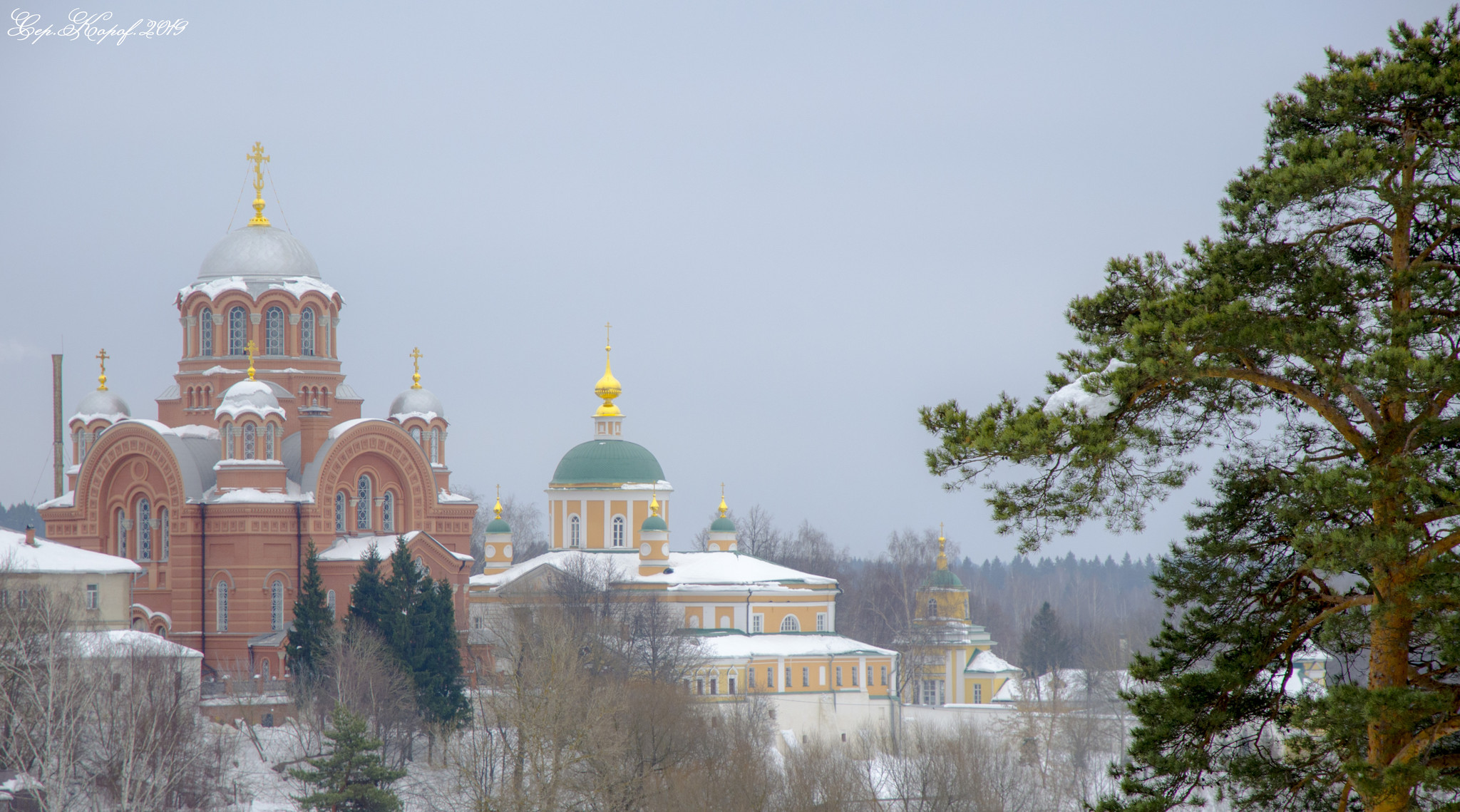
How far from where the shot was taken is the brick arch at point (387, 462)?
44.8m

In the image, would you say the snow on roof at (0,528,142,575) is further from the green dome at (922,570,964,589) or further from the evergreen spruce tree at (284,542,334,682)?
the green dome at (922,570,964,589)

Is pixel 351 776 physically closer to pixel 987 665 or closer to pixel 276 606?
pixel 276 606

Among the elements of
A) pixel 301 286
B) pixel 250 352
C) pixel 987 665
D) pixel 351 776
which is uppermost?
pixel 301 286

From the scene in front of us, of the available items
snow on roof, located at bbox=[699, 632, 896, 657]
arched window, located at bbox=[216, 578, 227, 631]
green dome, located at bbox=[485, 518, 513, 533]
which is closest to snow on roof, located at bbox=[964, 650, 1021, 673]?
snow on roof, located at bbox=[699, 632, 896, 657]

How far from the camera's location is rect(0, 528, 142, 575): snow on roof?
37.9 metres

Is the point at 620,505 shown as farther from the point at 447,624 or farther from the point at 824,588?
the point at 447,624

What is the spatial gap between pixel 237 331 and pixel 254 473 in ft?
16.7

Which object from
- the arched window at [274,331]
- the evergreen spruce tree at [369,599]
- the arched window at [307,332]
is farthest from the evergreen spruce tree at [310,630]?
the arched window at [307,332]

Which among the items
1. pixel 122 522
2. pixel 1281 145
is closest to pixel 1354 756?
pixel 1281 145

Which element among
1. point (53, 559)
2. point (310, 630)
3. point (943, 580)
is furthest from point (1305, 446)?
point (943, 580)

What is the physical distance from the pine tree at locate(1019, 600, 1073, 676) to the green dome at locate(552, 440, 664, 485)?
1787cm

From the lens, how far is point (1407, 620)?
9562 mm

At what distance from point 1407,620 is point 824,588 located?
143ft

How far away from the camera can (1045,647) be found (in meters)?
65.6
